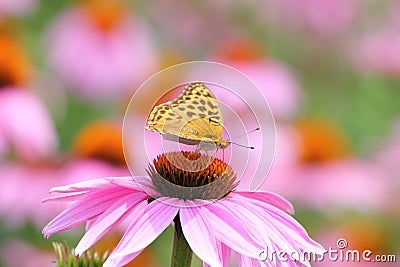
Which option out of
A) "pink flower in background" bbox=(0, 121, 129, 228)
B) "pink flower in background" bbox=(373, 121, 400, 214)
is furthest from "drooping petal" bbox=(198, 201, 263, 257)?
"pink flower in background" bbox=(373, 121, 400, 214)

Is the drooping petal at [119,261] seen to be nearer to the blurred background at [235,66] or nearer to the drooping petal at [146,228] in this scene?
the drooping petal at [146,228]

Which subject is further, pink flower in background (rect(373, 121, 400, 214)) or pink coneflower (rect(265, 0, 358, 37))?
pink coneflower (rect(265, 0, 358, 37))

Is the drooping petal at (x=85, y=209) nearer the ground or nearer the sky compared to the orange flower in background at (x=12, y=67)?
nearer the ground

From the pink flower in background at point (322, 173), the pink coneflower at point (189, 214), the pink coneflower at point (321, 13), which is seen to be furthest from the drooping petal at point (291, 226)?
the pink coneflower at point (321, 13)

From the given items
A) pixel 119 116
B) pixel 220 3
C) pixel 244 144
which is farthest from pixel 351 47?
pixel 244 144

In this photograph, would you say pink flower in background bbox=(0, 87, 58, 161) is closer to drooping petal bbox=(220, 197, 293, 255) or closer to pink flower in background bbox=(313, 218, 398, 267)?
pink flower in background bbox=(313, 218, 398, 267)

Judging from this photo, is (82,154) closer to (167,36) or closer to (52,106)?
(52,106)
